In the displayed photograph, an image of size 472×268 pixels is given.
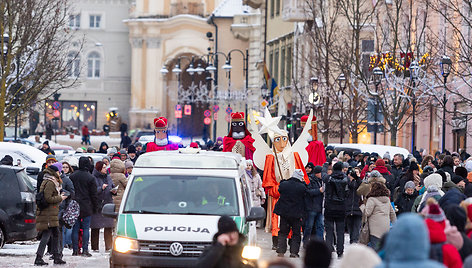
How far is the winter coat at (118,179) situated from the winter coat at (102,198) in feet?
1.03

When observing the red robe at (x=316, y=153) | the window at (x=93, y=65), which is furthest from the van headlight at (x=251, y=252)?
the window at (x=93, y=65)

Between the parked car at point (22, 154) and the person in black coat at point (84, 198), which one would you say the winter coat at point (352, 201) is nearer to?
the person in black coat at point (84, 198)

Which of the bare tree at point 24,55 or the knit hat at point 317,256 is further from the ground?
the bare tree at point 24,55

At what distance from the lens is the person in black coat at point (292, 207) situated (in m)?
20.3

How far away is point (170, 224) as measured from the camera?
46.1 feet

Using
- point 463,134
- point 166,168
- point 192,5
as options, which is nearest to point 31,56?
point 463,134

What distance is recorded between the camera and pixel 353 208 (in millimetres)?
22172

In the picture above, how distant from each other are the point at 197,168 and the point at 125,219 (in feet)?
4.17

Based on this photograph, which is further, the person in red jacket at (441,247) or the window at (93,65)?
the window at (93,65)

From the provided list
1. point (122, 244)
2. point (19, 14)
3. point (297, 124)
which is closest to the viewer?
point (122, 244)

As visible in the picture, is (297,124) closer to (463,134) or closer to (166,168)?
(463,134)

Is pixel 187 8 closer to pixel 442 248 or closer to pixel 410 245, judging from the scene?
pixel 442 248

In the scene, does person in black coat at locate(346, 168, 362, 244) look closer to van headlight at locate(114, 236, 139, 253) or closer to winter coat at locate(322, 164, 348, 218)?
winter coat at locate(322, 164, 348, 218)

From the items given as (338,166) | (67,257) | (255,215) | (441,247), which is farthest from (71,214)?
(441,247)
